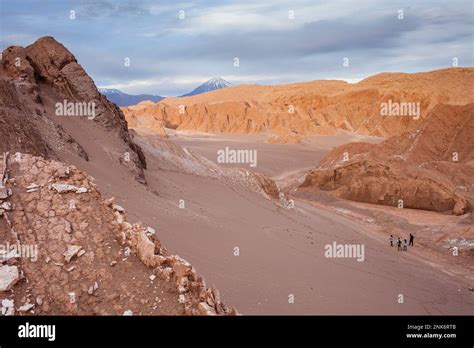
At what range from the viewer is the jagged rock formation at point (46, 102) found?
8.70m

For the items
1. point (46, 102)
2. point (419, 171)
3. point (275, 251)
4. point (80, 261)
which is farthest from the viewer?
point (419, 171)

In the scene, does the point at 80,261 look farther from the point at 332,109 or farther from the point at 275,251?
the point at 332,109

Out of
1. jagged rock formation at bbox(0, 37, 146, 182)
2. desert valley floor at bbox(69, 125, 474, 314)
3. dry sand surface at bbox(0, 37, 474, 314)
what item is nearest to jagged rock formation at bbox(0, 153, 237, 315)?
dry sand surface at bbox(0, 37, 474, 314)

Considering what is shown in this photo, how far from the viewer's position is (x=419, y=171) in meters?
22.3

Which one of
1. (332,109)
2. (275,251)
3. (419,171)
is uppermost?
(332,109)

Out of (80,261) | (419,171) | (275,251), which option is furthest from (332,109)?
(80,261)

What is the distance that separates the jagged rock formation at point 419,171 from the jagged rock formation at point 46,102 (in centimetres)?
1317

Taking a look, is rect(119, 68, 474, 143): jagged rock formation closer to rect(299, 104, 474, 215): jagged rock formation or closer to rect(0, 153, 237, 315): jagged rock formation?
rect(299, 104, 474, 215): jagged rock formation

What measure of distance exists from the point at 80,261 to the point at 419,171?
20378mm

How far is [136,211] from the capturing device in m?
8.49

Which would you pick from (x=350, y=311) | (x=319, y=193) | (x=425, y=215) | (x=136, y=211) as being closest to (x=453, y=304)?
(x=350, y=311)

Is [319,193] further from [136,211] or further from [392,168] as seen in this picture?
[136,211]

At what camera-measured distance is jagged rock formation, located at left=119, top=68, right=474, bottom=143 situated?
63.9 metres

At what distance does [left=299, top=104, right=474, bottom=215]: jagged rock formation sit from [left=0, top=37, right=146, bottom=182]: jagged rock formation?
13.2m
